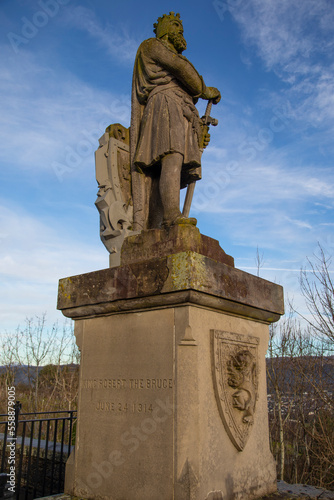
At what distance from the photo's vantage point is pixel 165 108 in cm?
404

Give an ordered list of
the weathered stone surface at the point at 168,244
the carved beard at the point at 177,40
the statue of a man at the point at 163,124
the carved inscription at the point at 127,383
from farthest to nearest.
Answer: the carved beard at the point at 177,40, the statue of a man at the point at 163,124, the weathered stone surface at the point at 168,244, the carved inscription at the point at 127,383

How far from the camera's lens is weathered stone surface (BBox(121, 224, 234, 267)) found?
11.2 feet

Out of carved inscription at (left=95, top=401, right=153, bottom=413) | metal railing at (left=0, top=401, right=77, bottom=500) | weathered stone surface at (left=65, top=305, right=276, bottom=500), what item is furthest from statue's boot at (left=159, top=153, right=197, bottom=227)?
metal railing at (left=0, top=401, right=77, bottom=500)

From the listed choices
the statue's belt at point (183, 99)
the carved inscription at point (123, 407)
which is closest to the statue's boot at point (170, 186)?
the statue's belt at point (183, 99)

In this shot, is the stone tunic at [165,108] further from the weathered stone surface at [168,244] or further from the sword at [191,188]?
the weathered stone surface at [168,244]

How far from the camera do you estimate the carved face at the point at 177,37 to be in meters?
4.37

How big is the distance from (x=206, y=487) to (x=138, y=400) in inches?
29.9

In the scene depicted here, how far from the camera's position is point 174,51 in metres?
4.25

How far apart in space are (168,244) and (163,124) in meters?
1.27

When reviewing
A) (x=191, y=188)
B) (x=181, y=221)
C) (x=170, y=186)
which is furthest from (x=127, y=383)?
(x=191, y=188)

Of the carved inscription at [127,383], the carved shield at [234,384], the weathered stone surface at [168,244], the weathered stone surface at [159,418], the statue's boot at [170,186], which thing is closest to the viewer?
the weathered stone surface at [159,418]

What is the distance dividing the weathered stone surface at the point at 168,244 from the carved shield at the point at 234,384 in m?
0.71

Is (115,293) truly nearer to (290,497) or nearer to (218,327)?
(218,327)

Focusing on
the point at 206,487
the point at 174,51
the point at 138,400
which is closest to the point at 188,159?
the point at 174,51
